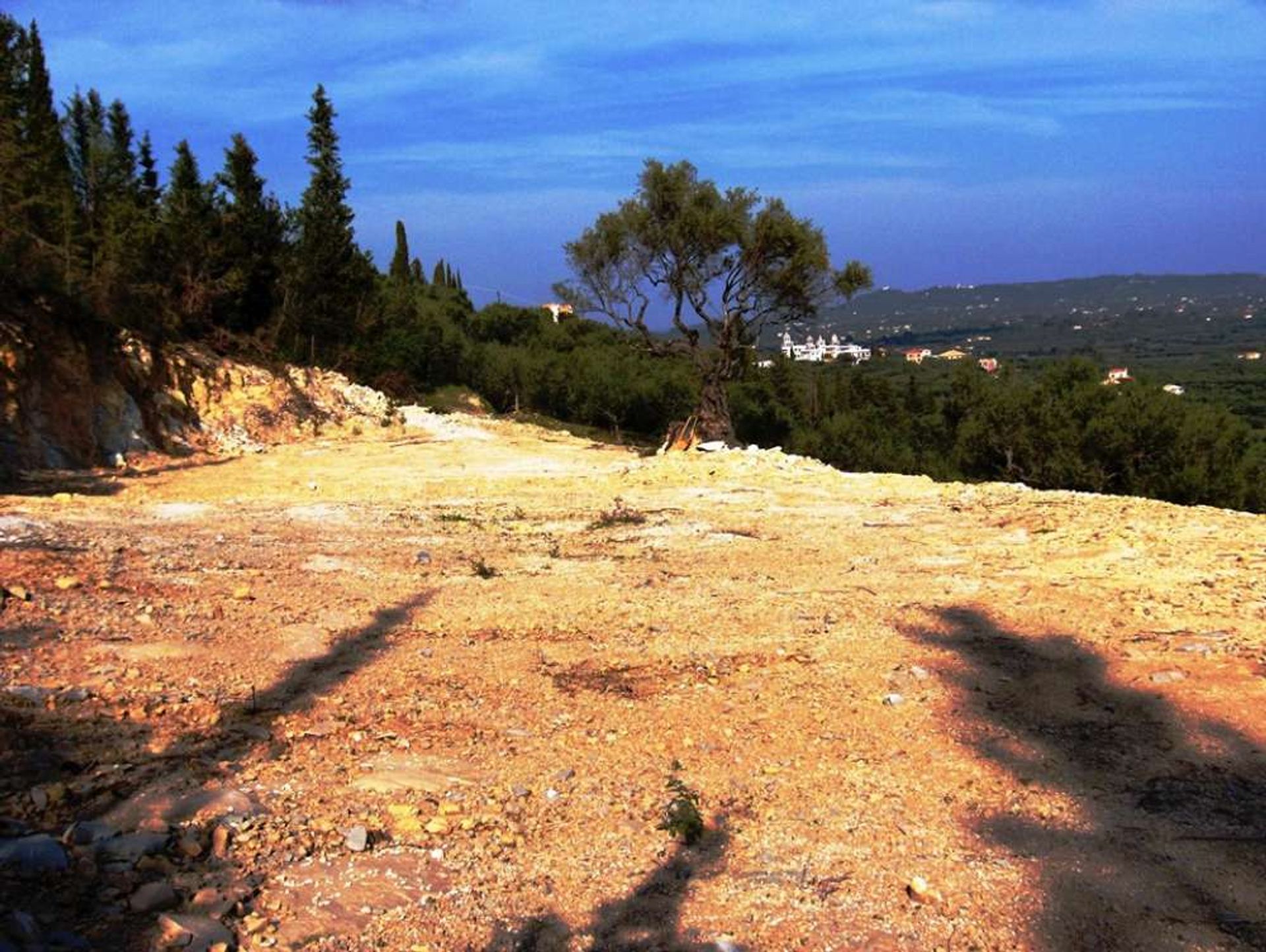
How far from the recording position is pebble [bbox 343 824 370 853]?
3.65 metres

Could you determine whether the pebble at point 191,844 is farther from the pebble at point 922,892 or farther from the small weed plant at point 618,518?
Result: the small weed plant at point 618,518

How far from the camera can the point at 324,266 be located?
33.5 m

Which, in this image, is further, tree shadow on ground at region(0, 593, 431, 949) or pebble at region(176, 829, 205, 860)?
pebble at region(176, 829, 205, 860)

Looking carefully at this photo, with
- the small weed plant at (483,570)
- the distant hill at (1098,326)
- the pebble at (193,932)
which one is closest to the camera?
the pebble at (193,932)

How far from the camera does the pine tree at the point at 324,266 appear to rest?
102 ft

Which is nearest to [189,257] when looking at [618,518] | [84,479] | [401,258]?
[84,479]

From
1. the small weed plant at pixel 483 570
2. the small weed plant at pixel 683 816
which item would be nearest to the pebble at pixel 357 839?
the small weed plant at pixel 683 816

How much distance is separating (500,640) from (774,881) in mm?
3171

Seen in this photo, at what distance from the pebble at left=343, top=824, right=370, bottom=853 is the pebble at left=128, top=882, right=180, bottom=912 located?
0.66 metres

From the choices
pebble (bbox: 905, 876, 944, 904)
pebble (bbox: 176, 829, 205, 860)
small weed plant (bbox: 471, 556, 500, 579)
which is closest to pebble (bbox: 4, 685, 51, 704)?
pebble (bbox: 176, 829, 205, 860)

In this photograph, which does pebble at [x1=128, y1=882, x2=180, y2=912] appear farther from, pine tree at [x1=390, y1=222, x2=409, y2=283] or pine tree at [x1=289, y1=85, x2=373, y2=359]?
pine tree at [x1=390, y1=222, x2=409, y2=283]

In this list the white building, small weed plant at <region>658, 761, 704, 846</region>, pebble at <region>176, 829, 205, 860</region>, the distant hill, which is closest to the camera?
pebble at <region>176, 829, 205, 860</region>

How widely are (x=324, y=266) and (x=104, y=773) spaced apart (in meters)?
32.0

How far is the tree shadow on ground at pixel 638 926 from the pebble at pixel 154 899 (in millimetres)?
1083
